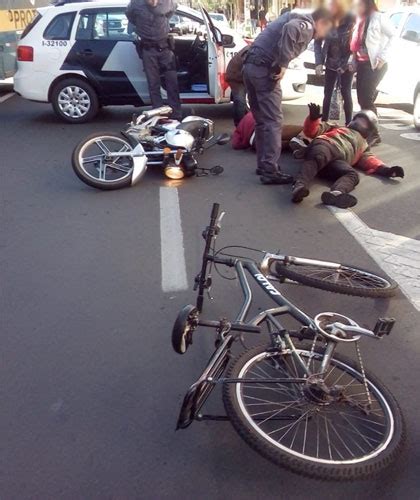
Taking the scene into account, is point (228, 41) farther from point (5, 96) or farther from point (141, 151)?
point (5, 96)

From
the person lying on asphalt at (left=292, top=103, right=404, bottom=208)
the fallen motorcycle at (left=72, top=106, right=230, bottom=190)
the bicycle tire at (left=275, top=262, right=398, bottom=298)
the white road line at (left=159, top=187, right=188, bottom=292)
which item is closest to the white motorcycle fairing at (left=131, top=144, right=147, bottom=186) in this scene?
the fallen motorcycle at (left=72, top=106, right=230, bottom=190)

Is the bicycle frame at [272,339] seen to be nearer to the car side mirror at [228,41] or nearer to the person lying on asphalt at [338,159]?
the person lying on asphalt at [338,159]

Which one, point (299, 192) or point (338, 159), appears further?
point (338, 159)

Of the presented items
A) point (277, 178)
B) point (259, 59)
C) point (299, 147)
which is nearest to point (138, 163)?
point (277, 178)

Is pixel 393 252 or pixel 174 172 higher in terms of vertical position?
pixel 393 252

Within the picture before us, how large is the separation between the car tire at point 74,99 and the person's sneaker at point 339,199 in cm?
495

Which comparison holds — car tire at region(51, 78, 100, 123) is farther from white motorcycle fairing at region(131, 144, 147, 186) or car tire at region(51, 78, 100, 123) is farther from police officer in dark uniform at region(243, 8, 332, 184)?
police officer in dark uniform at region(243, 8, 332, 184)

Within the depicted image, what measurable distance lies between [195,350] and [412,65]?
831cm

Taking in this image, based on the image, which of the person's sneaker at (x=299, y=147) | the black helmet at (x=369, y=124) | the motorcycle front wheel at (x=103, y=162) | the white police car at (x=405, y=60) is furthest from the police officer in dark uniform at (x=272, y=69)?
the white police car at (x=405, y=60)

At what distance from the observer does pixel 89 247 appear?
4664mm

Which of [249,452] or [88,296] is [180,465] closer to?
[249,452]

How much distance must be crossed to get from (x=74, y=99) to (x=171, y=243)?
5.18 meters

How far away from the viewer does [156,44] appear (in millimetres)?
7895

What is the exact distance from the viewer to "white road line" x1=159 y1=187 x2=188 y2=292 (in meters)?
4.07
